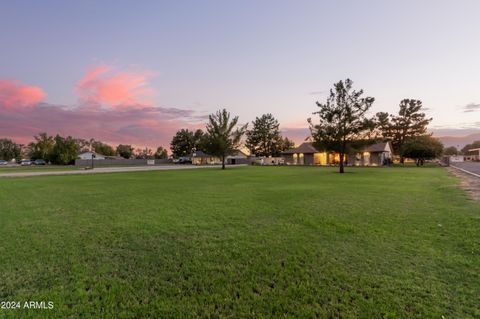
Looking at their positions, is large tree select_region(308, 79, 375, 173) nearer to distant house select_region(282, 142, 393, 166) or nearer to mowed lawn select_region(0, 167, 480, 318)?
distant house select_region(282, 142, 393, 166)

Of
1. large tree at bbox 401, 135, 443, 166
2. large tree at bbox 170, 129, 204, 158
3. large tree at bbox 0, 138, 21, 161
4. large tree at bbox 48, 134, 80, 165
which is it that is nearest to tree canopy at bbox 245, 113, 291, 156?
large tree at bbox 170, 129, 204, 158

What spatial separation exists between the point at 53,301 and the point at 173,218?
394 centimetres

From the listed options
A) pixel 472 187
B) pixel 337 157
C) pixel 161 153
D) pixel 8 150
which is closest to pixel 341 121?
pixel 472 187

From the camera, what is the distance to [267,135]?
83.6 m

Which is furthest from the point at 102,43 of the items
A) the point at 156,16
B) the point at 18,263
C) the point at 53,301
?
the point at 53,301

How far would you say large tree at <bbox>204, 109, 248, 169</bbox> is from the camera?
41656mm

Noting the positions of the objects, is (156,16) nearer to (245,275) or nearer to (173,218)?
(173,218)

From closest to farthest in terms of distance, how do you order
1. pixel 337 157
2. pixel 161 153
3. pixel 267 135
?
pixel 337 157 < pixel 267 135 < pixel 161 153

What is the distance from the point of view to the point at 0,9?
1420 centimetres

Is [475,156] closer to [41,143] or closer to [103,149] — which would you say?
[103,149]

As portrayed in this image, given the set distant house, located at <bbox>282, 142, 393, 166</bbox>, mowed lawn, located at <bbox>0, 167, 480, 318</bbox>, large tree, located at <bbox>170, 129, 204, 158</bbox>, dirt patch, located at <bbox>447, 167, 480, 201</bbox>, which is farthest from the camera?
large tree, located at <bbox>170, 129, 204, 158</bbox>

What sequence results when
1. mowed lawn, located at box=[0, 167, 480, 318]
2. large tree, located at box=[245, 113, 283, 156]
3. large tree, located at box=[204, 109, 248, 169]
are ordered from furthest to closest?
large tree, located at box=[245, 113, 283, 156]
large tree, located at box=[204, 109, 248, 169]
mowed lawn, located at box=[0, 167, 480, 318]

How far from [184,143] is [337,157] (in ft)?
207

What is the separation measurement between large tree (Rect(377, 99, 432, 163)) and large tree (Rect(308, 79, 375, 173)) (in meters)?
37.2
